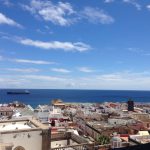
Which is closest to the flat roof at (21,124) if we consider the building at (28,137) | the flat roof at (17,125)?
the flat roof at (17,125)

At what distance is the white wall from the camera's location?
16828 millimetres

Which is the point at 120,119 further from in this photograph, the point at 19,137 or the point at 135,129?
the point at 19,137

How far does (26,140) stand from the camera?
1734 cm

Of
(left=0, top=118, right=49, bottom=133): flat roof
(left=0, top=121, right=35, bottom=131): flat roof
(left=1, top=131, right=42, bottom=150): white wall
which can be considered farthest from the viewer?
(left=0, top=121, right=35, bottom=131): flat roof

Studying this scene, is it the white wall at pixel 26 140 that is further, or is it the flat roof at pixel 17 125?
the flat roof at pixel 17 125

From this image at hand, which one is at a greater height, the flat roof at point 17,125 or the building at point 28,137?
the flat roof at point 17,125

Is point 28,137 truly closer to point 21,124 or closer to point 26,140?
point 26,140

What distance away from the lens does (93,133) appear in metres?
59.0

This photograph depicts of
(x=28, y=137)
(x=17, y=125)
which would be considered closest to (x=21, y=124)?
(x=17, y=125)

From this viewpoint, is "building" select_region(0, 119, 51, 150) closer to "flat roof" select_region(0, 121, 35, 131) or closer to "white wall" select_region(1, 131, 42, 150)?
"white wall" select_region(1, 131, 42, 150)

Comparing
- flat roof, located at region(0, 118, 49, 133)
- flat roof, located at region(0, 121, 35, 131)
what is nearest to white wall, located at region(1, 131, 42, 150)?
flat roof, located at region(0, 118, 49, 133)

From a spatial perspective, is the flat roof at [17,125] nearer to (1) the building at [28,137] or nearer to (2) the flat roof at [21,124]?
(2) the flat roof at [21,124]

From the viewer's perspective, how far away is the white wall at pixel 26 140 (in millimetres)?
16828

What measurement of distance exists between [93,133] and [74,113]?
96.4 ft
